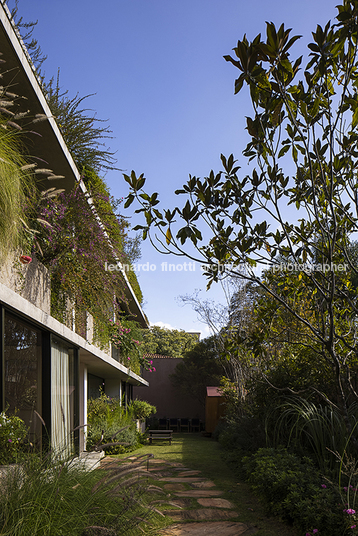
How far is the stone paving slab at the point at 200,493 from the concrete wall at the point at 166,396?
1778cm

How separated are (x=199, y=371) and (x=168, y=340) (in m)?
18.0

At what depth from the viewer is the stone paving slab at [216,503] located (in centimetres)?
548

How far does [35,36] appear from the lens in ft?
25.5

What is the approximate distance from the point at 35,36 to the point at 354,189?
6.68 meters

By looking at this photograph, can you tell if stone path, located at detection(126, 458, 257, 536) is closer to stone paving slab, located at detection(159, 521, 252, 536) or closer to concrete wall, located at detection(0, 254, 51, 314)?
stone paving slab, located at detection(159, 521, 252, 536)

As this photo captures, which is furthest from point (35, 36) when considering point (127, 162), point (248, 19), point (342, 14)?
point (342, 14)

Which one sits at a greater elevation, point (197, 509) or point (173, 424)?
point (197, 509)

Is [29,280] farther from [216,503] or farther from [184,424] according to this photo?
[184,424]

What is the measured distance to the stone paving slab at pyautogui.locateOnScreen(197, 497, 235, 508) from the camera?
548 centimetres

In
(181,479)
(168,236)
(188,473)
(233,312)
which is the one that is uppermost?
(168,236)

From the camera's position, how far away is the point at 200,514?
200 inches

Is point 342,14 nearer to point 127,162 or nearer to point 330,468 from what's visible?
point 330,468

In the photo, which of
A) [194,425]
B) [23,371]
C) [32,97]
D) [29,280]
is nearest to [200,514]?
[23,371]

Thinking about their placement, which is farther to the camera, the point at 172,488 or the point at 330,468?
the point at 172,488
